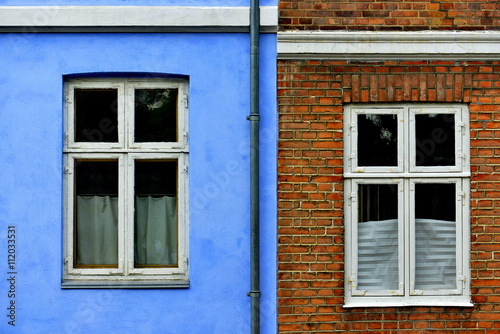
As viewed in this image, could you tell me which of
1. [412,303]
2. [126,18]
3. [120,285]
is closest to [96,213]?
[120,285]

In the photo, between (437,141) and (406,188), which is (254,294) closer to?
(406,188)

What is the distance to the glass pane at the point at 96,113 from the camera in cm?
656

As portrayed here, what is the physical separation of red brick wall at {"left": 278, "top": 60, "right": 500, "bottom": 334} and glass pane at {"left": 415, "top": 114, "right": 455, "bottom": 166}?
17cm

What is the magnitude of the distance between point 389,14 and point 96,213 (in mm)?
3083

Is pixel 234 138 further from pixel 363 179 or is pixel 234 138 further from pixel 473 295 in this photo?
pixel 473 295

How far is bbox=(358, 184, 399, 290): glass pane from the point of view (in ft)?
21.4

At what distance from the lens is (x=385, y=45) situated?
6461 mm

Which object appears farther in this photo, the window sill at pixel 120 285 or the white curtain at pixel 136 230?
the white curtain at pixel 136 230

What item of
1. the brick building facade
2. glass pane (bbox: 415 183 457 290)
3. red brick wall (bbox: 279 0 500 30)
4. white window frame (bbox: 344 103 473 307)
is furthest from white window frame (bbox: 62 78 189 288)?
glass pane (bbox: 415 183 457 290)

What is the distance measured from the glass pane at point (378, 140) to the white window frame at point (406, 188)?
0.06 meters

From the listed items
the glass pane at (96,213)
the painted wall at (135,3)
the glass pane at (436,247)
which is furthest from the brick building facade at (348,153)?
the glass pane at (96,213)

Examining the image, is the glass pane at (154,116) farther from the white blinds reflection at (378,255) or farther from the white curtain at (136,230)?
the white blinds reflection at (378,255)

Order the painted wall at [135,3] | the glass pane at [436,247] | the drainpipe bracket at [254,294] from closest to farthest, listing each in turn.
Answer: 1. the drainpipe bracket at [254,294]
2. the painted wall at [135,3]
3. the glass pane at [436,247]

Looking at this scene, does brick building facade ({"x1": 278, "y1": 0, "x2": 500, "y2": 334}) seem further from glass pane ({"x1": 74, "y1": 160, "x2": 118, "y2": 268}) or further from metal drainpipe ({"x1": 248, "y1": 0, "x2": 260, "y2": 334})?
glass pane ({"x1": 74, "y1": 160, "x2": 118, "y2": 268})
